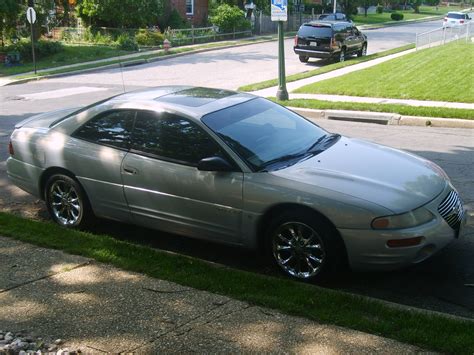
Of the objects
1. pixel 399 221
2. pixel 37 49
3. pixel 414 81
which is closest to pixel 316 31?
pixel 414 81

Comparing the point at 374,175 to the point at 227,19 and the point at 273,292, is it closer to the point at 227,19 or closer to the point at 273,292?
the point at 273,292

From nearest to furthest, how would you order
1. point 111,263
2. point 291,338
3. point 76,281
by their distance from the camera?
1. point 291,338
2. point 76,281
3. point 111,263

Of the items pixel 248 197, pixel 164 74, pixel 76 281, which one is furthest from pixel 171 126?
pixel 164 74

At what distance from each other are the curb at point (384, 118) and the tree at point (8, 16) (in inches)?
821

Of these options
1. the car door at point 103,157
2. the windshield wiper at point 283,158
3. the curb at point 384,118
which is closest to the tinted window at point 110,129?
the car door at point 103,157

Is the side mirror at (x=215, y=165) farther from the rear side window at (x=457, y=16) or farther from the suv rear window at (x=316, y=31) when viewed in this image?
the rear side window at (x=457, y=16)

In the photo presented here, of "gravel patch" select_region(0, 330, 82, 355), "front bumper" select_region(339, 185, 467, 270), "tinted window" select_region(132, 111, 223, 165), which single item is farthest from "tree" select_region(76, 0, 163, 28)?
"gravel patch" select_region(0, 330, 82, 355)

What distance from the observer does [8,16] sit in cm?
3144

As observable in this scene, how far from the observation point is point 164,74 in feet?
80.5

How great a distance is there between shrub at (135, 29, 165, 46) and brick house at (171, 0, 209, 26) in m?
8.45

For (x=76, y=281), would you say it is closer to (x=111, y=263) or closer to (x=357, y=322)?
(x=111, y=263)

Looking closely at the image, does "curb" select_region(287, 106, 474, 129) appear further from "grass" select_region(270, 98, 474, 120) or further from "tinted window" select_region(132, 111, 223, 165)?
"tinted window" select_region(132, 111, 223, 165)

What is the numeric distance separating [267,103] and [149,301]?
281cm

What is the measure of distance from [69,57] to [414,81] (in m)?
19.7
